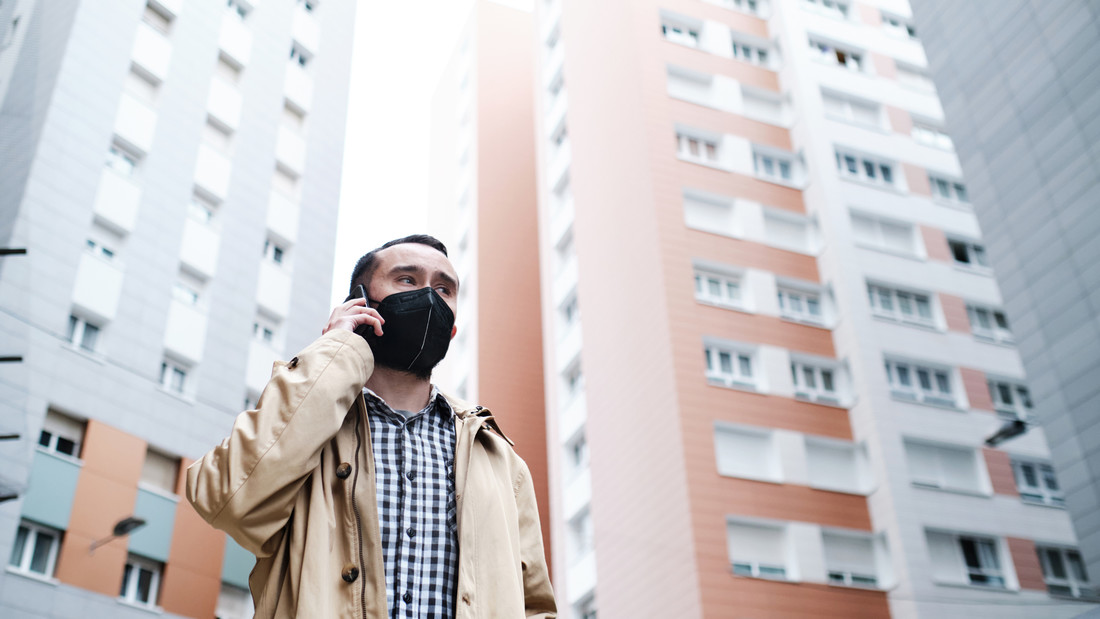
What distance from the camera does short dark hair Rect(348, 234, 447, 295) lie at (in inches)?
118

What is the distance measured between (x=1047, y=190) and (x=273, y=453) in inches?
594

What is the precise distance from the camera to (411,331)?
280 cm

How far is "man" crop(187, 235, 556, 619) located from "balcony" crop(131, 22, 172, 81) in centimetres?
2234

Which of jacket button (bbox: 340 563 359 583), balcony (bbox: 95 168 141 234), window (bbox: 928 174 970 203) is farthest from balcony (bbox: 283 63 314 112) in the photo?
jacket button (bbox: 340 563 359 583)

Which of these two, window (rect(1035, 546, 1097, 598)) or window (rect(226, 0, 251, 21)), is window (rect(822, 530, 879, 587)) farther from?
window (rect(226, 0, 251, 21))

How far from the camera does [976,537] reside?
80.2ft

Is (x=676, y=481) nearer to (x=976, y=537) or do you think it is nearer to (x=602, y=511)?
(x=602, y=511)

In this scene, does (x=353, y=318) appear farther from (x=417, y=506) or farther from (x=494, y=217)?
(x=494, y=217)

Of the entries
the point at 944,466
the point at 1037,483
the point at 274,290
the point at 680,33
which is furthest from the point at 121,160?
the point at 1037,483

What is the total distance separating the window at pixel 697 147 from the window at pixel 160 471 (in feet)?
52.0

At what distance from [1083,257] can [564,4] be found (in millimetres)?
24594

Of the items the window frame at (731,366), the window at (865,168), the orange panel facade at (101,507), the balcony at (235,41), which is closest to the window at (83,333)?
the orange panel facade at (101,507)

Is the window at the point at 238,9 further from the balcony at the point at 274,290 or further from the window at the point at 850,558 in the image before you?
the window at the point at 850,558

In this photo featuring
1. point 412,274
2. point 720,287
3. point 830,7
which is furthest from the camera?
point 830,7
